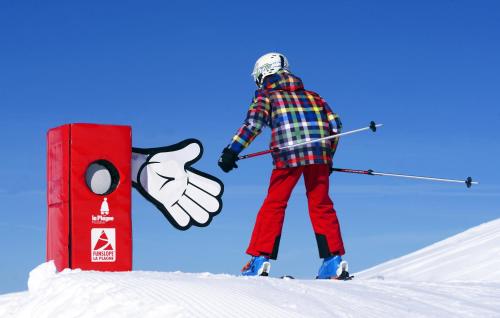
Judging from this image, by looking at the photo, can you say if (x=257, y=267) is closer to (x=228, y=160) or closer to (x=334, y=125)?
(x=228, y=160)

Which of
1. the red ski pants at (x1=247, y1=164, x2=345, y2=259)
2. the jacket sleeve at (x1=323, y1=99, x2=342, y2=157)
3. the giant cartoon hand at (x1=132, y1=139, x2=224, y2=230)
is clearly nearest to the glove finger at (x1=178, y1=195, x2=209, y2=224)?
the giant cartoon hand at (x1=132, y1=139, x2=224, y2=230)

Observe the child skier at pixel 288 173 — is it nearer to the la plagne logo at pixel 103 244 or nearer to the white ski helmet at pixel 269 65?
the white ski helmet at pixel 269 65

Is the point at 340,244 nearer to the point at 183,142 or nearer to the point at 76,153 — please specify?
the point at 183,142

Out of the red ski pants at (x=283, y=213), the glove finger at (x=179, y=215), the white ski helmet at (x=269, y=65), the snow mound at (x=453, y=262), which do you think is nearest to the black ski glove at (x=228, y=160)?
the red ski pants at (x=283, y=213)

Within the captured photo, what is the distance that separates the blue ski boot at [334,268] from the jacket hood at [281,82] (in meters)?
1.30

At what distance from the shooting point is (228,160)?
5.36 metres

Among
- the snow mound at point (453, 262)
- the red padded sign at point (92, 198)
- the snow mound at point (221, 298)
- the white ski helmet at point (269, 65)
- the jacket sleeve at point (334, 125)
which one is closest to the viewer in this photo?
the snow mound at point (221, 298)

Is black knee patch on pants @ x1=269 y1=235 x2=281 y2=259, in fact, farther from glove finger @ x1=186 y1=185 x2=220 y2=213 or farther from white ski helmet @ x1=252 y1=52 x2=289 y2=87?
white ski helmet @ x1=252 y1=52 x2=289 y2=87

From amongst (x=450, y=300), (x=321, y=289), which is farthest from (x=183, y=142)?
(x=450, y=300)

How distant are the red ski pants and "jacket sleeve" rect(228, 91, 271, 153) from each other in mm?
317

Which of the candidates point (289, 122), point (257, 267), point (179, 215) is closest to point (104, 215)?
point (179, 215)

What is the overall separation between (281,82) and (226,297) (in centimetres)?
246

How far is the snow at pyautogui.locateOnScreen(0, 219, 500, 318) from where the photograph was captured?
3455 millimetres

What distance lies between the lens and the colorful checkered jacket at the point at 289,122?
5422mm
